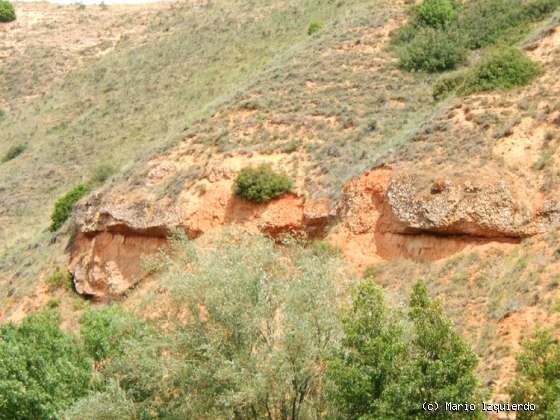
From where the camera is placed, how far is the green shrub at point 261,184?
26.7 m

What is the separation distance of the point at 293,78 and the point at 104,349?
16735 mm

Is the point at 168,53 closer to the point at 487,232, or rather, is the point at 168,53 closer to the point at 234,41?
the point at 234,41

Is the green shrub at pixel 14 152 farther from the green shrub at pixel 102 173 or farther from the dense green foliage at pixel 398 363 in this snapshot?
the dense green foliage at pixel 398 363

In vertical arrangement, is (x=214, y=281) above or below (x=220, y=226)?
above

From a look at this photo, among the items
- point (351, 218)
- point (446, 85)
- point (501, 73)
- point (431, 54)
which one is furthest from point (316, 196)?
point (431, 54)

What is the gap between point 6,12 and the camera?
71.4m

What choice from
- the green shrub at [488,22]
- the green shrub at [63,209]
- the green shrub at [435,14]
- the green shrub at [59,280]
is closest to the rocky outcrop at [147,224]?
the green shrub at [59,280]

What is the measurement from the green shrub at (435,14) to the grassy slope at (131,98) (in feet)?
22.5

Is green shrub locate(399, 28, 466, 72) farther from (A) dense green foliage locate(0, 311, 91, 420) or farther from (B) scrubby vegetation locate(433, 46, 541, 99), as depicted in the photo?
(A) dense green foliage locate(0, 311, 91, 420)

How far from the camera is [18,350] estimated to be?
66.3 ft

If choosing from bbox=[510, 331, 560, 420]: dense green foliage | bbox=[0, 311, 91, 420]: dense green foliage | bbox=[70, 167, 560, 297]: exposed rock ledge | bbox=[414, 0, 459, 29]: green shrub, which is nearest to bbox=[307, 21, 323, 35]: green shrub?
bbox=[414, 0, 459, 29]: green shrub

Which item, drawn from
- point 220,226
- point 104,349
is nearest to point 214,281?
point 104,349

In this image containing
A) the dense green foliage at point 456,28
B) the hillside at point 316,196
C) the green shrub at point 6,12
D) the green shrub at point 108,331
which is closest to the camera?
the hillside at point 316,196

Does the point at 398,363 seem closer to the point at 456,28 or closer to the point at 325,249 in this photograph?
the point at 325,249
